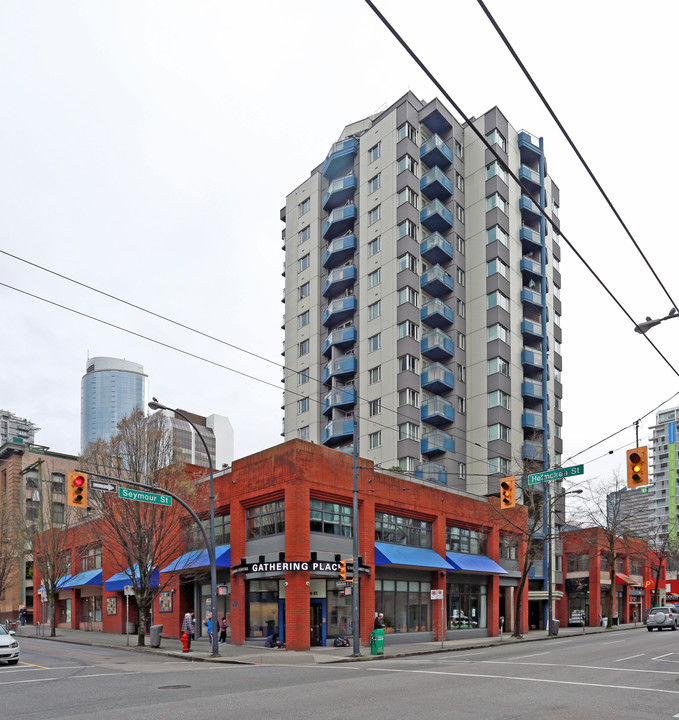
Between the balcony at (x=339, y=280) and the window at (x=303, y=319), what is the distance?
3595 mm

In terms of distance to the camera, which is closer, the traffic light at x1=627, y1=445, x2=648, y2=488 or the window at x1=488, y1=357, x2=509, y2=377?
the traffic light at x1=627, y1=445, x2=648, y2=488

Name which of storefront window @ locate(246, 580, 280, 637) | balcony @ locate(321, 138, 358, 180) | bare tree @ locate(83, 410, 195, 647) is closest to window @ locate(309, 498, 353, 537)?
storefront window @ locate(246, 580, 280, 637)

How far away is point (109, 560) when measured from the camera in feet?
142

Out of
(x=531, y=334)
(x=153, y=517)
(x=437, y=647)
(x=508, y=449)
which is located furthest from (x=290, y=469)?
(x=531, y=334)

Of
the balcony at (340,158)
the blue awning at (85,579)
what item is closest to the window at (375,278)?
the balcony at (340,158)

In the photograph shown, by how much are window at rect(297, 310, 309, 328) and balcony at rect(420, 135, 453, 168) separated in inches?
688

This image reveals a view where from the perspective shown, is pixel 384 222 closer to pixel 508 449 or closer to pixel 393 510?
pixel 508 449

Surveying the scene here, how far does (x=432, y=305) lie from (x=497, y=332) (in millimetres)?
5756

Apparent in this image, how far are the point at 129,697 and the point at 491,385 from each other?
46603 mm

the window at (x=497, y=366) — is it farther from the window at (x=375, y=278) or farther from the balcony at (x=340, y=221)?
the balcony at (x=340, y=221)

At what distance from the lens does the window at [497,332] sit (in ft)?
195

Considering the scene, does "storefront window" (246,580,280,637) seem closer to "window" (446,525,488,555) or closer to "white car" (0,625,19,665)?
"white car" (0,625,19,665)

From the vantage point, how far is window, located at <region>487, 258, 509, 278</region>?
6050cm

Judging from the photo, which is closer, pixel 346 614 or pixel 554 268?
pixel 346 614
